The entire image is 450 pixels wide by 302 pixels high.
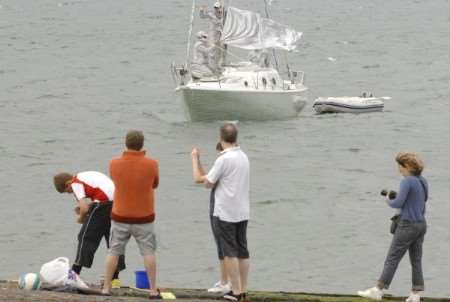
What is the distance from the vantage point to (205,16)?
4916 cm

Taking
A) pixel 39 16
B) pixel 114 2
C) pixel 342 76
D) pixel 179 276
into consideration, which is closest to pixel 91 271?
pixel 179 276

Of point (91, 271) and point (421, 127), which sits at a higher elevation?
point (421, 127)

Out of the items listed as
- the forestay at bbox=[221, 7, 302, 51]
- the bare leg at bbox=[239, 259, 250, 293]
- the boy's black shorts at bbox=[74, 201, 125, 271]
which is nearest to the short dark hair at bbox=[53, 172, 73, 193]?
the boy's black shorts at bbox=[74, 201, 125, 271]

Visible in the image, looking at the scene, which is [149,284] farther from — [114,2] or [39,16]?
[114,2]

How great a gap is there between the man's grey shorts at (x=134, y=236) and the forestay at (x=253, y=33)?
35.3 meters

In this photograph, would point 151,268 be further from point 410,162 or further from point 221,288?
point 410,162

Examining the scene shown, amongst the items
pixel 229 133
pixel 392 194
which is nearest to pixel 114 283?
pixel 229 133

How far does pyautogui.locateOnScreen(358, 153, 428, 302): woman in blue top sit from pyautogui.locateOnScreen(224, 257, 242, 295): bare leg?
1.34 meters

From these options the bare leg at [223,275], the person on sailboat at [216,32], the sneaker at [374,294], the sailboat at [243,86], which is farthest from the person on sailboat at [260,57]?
the bare leg at [223,275]

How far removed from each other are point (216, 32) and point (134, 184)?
120 feet

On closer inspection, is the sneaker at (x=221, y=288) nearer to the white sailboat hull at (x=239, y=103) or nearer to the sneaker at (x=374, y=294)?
the sneaker at (x=374, y=294)

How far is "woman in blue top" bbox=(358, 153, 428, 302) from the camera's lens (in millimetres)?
12906

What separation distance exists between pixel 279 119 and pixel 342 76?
19.5 metres

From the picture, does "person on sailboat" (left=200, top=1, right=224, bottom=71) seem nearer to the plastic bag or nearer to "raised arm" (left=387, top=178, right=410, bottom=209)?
"raised arm" (left=387, top=178, right=410, bottom=209)
